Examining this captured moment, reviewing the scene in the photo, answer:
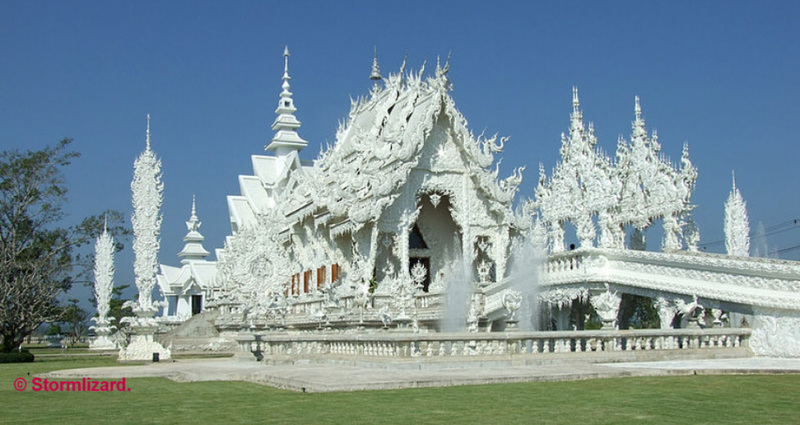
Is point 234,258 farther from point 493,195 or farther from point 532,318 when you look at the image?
point 532,318

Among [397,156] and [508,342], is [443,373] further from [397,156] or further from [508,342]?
[397,156]

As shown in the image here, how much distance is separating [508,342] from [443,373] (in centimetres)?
213

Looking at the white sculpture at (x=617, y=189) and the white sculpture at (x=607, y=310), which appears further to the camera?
the white sculpture at (x=617, y=189)

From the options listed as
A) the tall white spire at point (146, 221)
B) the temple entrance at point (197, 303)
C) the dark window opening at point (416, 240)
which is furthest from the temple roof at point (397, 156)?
the temple entrance at point (197, 303)

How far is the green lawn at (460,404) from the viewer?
25.8 ft

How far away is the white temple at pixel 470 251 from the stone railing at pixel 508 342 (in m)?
0.08

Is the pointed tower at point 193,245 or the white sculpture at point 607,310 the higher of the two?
the pointed tower at point 193,245

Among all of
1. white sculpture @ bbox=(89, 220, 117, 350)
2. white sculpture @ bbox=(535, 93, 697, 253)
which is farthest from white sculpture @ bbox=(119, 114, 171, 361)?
white sculpture @ bbox=(89, 220, 117, 350)

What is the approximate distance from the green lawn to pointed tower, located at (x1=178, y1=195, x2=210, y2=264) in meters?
45.3

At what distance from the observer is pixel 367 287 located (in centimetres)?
2488

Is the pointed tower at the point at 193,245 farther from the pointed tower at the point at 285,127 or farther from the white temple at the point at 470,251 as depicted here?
the white temple at the point at 470,251

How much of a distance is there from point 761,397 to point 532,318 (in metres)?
14.7

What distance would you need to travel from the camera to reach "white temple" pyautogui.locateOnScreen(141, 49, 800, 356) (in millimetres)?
17828

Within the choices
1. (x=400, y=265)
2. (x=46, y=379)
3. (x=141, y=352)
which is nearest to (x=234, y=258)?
(x=400, y=265)
